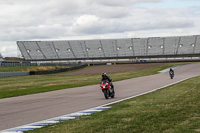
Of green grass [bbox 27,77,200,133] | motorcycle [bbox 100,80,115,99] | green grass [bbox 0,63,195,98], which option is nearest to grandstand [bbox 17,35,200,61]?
green grass [bbox 0,63,195,98]

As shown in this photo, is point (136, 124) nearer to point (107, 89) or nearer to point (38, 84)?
point (107, 89)

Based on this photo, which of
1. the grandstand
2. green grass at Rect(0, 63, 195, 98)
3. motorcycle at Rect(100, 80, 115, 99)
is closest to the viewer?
motorcycle at Rect(100, 80, 115, 99)

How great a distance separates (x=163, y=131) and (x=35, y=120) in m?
4.85

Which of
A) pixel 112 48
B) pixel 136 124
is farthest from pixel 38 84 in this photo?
pixel 112 48

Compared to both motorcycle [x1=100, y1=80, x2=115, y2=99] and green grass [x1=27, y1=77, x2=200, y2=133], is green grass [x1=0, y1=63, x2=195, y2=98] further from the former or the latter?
green grass [x1=27, y1=77, x2=200, y2=133]

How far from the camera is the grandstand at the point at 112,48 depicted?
4254 inches

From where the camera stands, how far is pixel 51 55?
115625 millimetres

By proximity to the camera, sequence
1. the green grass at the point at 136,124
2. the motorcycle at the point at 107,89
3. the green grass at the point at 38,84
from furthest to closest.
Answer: the green grass at the point at 38,84 → the motorcycle at the point at 107,89 → the green grass at the point at 136,124

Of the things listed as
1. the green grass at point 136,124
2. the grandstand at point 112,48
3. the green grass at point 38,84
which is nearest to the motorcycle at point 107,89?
the green grass at point 136,124

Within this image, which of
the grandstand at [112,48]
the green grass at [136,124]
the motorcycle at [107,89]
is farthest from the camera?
the grandstand at [112,48]

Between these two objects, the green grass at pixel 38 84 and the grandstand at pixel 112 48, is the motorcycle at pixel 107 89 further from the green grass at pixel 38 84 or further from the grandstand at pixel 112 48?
the grandstand at pixel 112 48

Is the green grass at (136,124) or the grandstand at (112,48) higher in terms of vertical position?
the grandstand at (112,48)

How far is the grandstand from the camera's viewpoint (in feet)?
355

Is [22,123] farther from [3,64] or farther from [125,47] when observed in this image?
[125,47]
